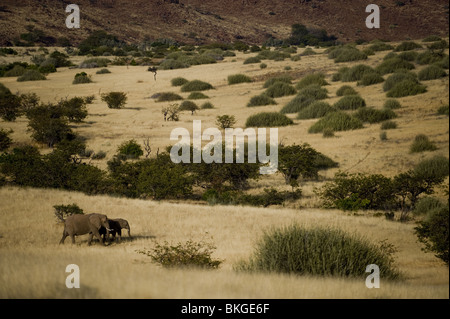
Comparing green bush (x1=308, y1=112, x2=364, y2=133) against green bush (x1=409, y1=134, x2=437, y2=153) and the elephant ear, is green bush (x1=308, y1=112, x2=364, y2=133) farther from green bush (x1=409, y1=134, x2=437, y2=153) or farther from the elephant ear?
the elephant ear

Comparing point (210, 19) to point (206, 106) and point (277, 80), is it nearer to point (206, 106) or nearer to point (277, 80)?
point (277, 80)

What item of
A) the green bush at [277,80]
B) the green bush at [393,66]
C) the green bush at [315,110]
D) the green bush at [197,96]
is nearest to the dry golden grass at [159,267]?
the green bush at [315,110]

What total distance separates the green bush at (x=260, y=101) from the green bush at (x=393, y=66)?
1124 cm

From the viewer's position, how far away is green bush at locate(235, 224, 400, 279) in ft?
27.6

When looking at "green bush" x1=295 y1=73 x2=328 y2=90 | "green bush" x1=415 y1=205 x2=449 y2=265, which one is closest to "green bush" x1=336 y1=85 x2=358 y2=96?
"green bush" x1=295 y1=73 x2=328 y2=90

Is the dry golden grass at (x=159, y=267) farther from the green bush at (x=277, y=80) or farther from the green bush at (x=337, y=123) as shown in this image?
the green bush at (x=277, y=80)

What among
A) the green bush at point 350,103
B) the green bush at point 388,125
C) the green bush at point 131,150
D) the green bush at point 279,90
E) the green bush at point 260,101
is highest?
the green bush at point 279,90

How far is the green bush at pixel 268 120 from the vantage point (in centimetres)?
3309

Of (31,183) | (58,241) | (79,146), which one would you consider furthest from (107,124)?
(58,241)

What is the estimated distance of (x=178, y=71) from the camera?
194 ft

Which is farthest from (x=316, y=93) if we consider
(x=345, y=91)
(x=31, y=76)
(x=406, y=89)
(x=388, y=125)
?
(x=31, y=76)

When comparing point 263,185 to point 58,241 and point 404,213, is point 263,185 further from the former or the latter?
point 58,241

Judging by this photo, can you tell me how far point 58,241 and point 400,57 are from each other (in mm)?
42236

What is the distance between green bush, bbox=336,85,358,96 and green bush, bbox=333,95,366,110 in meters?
2.97
